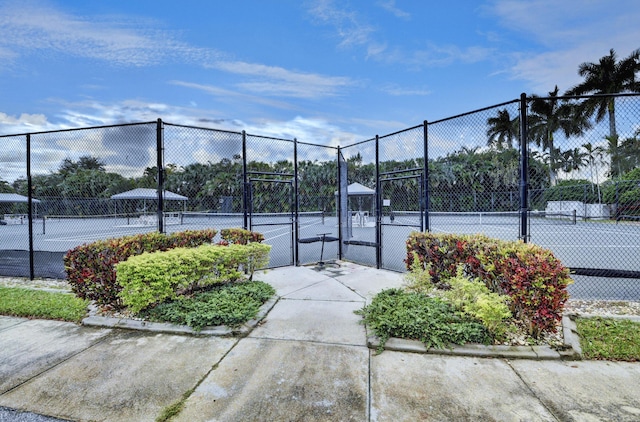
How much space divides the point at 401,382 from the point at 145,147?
18.6 ft

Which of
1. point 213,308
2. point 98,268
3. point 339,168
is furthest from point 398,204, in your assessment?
point 98,268

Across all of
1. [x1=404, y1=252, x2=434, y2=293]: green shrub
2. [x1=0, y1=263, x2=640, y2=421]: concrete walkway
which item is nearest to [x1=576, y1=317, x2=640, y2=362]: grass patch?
[x1=0, y1=263, x2=640, y2=421]: concrete walkway

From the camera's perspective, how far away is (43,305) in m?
4.14

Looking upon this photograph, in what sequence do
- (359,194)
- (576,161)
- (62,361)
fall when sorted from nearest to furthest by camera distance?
1. (62,361)
2. (576,161)
3. (359,194)

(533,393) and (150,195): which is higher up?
(150,195)

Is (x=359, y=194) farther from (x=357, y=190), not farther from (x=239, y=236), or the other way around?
(x=239, y=236)

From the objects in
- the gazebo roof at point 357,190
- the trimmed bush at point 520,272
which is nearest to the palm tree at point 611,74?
the gazebo roof at point 357,190

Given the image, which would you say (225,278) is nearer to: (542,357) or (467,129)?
(542,357)

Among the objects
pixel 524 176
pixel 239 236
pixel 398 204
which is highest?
pixel 524 176

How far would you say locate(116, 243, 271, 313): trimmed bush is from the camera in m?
3.60

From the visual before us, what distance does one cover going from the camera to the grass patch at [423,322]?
2967 mm

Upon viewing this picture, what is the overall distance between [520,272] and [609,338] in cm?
108

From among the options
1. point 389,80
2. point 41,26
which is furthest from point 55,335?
point 389,80

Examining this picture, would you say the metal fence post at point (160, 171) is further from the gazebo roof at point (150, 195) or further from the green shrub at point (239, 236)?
the gazebo roof at point (150, 195)
